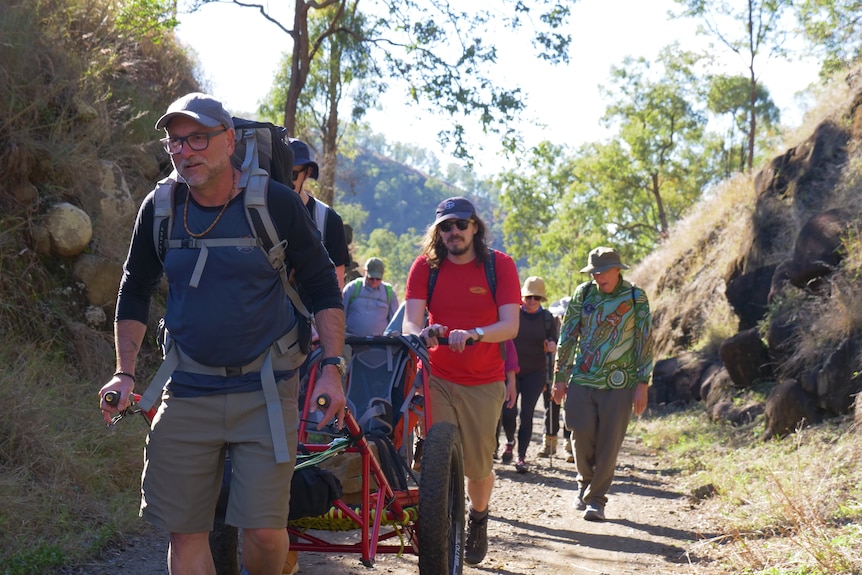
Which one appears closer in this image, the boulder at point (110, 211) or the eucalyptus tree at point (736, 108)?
the boulder at point (110, 211)

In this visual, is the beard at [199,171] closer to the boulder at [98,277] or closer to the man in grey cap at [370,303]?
the man in grey cap at [370,303]

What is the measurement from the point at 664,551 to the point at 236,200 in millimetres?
4943

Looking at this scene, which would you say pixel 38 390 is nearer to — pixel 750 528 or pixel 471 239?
pixel 471 239

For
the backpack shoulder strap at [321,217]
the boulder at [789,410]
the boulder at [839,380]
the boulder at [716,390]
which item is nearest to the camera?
the backpack shoulder strap at [321,217]

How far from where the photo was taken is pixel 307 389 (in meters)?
5.04

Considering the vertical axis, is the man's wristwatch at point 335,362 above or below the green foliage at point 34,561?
above

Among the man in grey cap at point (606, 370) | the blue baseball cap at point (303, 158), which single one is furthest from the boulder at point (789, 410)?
the blue baseball cap at point (303, 158)

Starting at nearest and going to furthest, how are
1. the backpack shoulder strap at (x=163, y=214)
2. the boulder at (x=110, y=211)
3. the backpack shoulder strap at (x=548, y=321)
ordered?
the backpack shoulder strap at (x=163, y=214)
the boulder at (x=110, y=211)
the backpack shoulder strap at (x=548, y=321)

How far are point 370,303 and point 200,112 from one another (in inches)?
235

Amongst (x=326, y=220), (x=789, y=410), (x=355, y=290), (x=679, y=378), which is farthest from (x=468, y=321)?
(x=679, y=378)

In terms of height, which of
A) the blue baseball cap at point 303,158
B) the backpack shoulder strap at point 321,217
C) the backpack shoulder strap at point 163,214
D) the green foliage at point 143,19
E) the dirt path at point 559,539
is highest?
the green foliage at point 143,19

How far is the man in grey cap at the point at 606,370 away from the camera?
Answer: 27.7 feet

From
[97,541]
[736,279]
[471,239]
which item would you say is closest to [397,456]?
[471,239]

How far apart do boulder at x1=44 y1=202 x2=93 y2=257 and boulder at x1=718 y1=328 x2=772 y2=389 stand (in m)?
8.90
